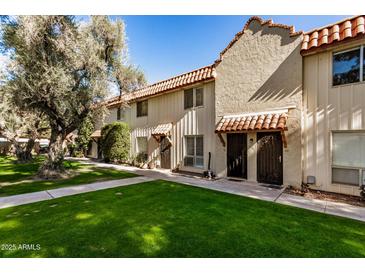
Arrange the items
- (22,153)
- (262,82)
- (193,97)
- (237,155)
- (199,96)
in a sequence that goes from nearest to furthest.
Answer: (262,82) → (237,155) → (199,96) → (193,97) → (22,153)

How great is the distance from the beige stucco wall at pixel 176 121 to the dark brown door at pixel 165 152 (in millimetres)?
399

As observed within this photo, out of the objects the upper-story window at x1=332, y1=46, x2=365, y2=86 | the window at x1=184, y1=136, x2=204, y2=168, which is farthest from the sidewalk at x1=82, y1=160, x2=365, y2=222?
the upper-story window at x1=332, y1=46, x2=365, y2=86

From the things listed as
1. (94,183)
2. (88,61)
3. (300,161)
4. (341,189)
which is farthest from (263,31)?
(94,183)

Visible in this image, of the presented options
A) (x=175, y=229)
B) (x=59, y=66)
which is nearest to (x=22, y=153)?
(x=59, y=66)

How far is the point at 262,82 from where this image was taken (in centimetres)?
905

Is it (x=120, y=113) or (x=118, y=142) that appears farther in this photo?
(x=120, y=113)

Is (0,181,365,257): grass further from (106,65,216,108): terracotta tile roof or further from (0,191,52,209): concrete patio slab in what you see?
(106,65,216,108): terracotta tile roof

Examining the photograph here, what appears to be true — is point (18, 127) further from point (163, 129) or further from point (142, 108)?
point (163, 129)

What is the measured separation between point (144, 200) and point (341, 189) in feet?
24.9

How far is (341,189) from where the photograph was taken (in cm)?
718

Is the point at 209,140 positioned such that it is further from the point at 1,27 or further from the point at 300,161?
the point at 1,27

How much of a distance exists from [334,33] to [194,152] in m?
8.73

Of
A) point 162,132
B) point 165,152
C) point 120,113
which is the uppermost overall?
point 120,113

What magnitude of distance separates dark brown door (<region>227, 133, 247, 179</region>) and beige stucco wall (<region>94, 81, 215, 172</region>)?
1.11 meters
